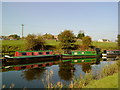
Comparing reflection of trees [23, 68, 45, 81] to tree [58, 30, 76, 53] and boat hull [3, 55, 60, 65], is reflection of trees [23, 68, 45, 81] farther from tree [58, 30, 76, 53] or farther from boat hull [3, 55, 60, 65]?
tree [58, 30, 76, 53]

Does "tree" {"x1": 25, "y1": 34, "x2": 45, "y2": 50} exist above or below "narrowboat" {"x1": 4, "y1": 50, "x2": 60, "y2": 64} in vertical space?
above

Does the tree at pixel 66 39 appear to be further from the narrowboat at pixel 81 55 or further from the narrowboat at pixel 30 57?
the narrowboat at pixel 30 57

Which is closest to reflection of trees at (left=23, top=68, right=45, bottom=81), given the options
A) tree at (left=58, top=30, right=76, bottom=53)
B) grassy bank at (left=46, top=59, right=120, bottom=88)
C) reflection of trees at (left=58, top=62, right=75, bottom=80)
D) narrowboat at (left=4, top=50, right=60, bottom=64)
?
reflection of trees at (left=58, top=62, right=75, bottom=80)

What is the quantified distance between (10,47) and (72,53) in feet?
50.8

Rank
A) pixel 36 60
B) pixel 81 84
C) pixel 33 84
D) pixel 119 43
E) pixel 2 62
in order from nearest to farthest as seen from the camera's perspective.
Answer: pixel 81 84 < pixel 33 84 < pixel 2 62 < pixel 36 60 < pixel 119 43

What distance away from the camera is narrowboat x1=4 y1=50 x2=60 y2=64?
2247 centimetres

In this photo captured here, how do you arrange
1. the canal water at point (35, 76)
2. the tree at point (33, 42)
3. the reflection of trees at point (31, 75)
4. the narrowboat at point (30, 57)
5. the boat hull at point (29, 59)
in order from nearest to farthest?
the canal water at point (35, 76) → the reflection of trees at point (31, 75) → the boat hull at point (29, 59) → the narrowboat at point (30, 57) → the tree at point (33, 42)

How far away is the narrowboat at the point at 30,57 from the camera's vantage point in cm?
2247

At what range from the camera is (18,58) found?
22.8m

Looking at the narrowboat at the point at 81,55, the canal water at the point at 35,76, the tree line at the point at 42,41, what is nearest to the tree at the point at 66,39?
the tree line at the point at 42,41

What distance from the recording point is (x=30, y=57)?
24797mm

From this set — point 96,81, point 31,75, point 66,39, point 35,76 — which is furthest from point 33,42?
point 96,81

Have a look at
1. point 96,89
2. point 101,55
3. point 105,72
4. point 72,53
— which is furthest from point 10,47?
point 96,89

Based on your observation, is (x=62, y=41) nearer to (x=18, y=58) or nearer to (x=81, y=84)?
(x=18, y=58)
